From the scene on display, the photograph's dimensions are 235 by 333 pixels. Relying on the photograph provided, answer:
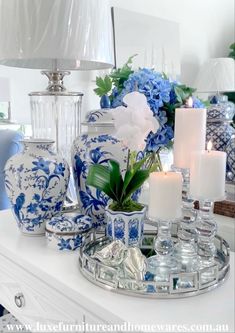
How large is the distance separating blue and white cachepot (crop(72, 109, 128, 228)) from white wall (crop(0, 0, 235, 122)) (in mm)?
943

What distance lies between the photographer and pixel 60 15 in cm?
81

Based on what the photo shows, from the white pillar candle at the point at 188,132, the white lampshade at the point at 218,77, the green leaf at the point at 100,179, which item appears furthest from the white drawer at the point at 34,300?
the white lampshade at the point at 218,77

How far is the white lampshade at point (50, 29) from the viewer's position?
81 cm

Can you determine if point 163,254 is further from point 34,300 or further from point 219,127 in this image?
point 219,127

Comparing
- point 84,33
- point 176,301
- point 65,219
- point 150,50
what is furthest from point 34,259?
point 150,50

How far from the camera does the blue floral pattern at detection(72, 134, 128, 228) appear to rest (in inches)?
30.7

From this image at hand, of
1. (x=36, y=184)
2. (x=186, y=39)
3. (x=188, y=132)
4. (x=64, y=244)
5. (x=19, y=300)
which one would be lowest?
(x=19, y=300)

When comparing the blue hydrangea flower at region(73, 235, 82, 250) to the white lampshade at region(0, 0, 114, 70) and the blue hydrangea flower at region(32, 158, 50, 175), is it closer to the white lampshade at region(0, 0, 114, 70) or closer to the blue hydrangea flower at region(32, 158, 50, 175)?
the blue hydrangea flower at region(32, 158, 50, 175)

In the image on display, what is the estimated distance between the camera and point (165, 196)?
58 centimetres

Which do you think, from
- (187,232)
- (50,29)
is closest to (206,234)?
(187,232)

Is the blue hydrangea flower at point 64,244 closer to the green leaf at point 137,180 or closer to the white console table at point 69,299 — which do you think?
the white console table at point 69,299

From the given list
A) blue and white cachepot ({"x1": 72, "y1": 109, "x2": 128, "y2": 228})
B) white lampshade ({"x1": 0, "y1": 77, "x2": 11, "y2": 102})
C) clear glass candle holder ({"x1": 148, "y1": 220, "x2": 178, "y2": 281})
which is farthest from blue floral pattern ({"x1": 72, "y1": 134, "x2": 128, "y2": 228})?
white lampshade ({"x1": 0, "y1": 77, "x2": 11, "y2": 102})

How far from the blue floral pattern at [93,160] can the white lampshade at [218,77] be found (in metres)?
1.67

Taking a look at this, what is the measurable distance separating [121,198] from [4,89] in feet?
3.70
